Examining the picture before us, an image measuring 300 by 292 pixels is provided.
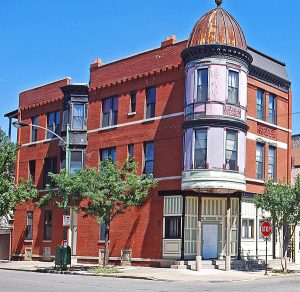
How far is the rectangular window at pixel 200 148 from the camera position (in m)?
30.6

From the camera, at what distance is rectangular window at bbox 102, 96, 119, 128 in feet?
122

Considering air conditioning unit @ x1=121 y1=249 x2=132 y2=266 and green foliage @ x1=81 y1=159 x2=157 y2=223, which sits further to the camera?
air conditioning unit @ x1=121 y1=249 x2=132 y2=266

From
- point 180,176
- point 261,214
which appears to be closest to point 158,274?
point 180,176

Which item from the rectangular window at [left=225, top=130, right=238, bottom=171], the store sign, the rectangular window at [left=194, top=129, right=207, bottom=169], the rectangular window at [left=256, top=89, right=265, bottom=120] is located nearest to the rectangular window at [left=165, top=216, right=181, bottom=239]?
the rectangular window at [left=194, top=129, right=207, bottom=169]

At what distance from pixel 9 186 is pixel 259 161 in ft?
52.6

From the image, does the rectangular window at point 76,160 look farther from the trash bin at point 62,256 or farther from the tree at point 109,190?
the trash bin at point 62,256

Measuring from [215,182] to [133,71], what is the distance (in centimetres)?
990

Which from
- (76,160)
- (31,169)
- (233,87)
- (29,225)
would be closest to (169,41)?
(233,87)

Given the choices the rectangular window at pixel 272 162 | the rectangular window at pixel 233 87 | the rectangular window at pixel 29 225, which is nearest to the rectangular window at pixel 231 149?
the rectangular window at pixel 233 87

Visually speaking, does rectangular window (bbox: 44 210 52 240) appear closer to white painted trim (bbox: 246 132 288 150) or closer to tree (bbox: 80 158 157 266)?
tree (bbox: 80 158 157 266)

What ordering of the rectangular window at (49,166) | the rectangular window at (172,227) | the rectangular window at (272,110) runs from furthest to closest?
the rectangular window at (49,166)
the rectangular window at (272,110)
the rectangular window at (172,227)

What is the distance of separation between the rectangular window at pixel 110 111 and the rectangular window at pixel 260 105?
8.72 metres

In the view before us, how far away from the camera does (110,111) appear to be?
3744 centimetres

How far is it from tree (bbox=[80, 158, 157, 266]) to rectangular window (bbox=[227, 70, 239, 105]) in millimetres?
6229
